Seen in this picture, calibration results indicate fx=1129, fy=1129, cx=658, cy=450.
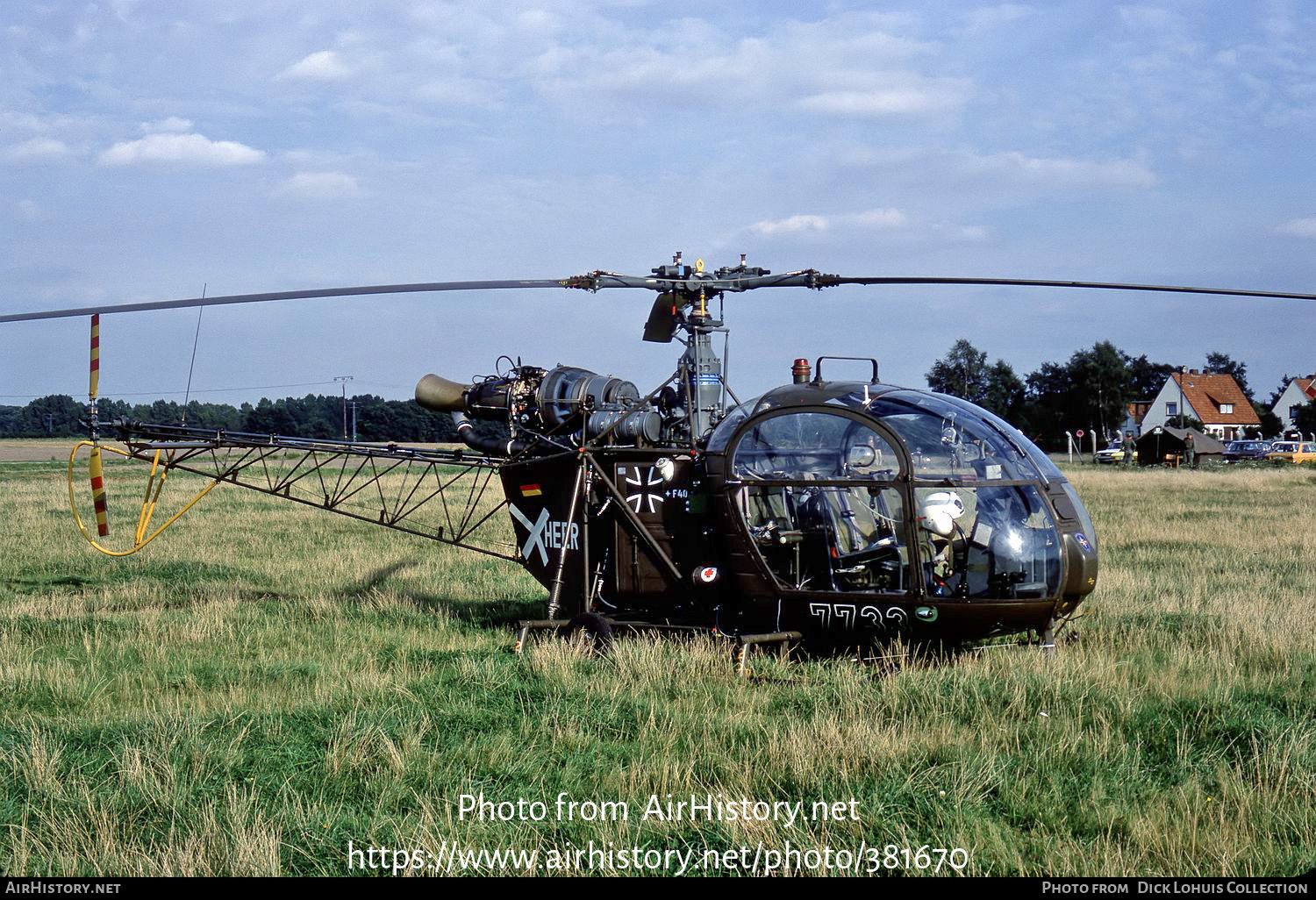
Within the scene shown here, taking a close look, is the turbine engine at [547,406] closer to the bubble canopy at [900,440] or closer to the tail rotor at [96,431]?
the bubble canopy at [900,440]

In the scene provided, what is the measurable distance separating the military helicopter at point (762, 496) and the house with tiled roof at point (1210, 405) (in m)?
98.4

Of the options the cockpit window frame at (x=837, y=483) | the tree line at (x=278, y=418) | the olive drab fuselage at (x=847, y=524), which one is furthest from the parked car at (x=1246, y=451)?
the cockpit window frame at (x=837, y=483)

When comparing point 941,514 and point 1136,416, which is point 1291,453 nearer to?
point 1136,416

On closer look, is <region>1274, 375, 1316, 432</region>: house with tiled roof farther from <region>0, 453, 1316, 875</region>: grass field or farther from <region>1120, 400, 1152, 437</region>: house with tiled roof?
<region>0, 453, 1316, 875</region>: grass field

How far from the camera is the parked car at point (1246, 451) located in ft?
219

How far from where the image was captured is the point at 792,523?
8820 mm

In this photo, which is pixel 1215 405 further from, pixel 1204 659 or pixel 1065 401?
pixel 1204 659

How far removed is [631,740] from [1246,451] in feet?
230

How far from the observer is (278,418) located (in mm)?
34625

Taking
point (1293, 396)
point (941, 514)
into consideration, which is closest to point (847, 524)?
point (941, 514)

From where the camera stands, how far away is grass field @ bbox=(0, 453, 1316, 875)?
5312 mm

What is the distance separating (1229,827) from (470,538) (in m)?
16.9

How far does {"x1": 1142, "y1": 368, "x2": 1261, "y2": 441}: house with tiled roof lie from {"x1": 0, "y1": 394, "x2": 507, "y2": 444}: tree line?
70863 millimetres

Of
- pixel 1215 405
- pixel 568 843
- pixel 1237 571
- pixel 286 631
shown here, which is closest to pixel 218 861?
pixel 568 843
